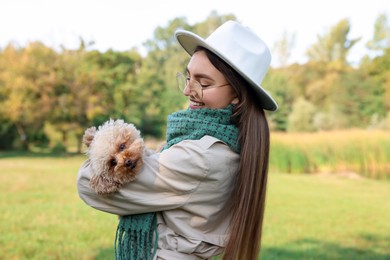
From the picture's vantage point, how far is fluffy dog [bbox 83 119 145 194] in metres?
1.29

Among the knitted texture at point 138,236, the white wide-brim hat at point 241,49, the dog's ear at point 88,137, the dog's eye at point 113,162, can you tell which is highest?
the white wide-brim hat at point 241,49

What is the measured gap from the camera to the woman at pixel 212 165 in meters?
1.39

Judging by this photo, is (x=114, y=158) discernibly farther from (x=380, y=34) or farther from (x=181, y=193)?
(x=380, y=34)

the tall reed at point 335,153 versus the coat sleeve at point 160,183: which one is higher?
the coat sleeve at point 160,183

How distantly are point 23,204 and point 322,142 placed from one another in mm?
9679

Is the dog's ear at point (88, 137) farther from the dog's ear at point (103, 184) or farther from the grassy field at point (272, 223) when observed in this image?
the grassy field at point (272, 223)

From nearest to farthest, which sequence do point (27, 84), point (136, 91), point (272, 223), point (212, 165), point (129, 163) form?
point (129, 163) < point (212, 165) < point (272, 223) < point (27, 84) < point (136, 91)

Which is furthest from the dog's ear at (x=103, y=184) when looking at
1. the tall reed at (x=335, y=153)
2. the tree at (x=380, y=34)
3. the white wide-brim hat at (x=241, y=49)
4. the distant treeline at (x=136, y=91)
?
the tree at (x=380, y=34)

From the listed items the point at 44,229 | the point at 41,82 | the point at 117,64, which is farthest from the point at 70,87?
the point at 44,229

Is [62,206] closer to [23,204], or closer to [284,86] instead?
[23,204]

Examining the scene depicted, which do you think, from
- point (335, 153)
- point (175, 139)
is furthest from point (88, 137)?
point (335, 153)

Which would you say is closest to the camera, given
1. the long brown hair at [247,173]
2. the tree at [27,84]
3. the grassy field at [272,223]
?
the long brown hair at [247,173]

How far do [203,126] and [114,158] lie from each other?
13.0 inches

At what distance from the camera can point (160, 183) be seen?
138cm
